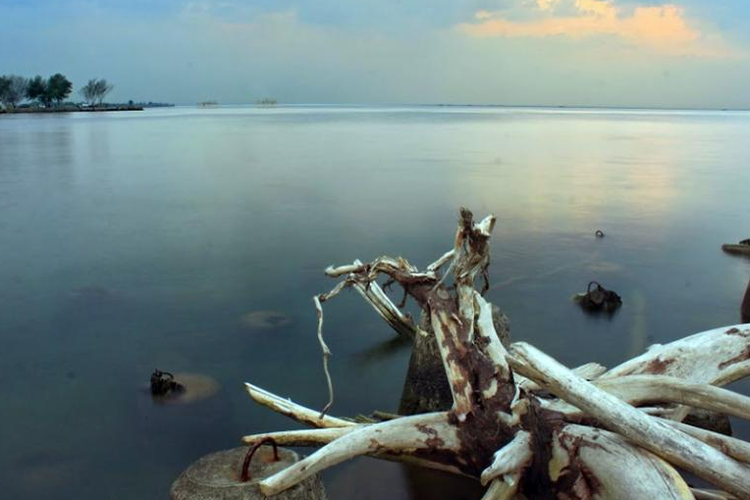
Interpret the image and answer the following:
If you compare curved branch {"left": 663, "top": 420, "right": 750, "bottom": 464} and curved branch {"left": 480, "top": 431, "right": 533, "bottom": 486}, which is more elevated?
curved branch {"left": 663, "top": 420, "right": 750, "bottom": 464}

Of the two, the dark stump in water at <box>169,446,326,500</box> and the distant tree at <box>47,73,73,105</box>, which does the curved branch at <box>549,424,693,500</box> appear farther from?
the distant tree at <box>47,73,73,105</box>

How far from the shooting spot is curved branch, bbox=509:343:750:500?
11.3ft

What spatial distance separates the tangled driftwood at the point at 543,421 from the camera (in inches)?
138

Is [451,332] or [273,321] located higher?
[451,332]

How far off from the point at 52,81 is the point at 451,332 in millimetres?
129414

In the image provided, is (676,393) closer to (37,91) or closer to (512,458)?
(512,458)

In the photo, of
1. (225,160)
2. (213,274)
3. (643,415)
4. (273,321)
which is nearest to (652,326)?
(273,321)

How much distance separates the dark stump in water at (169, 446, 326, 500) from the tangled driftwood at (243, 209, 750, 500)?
0.12 metres

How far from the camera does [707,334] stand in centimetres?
478

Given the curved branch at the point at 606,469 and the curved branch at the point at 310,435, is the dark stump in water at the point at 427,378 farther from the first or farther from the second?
the curved branch at the point at 606,469

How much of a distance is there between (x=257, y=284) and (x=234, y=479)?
21.7 ft

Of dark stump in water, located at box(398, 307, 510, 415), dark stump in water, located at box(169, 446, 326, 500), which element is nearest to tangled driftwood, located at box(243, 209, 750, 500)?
dark stump in water, located at box(169, 446, 326, 500)

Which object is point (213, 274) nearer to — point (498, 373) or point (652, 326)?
point (652, 326)

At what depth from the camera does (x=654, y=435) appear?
11.5 feet
